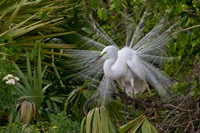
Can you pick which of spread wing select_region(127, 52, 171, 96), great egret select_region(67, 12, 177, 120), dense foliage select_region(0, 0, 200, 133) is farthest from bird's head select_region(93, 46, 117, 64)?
dense foliage select_region(0, 0, 200, 133)

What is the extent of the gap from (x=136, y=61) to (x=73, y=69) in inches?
43.7

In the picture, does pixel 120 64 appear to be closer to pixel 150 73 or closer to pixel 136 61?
pixel 136 61

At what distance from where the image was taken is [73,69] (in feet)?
22.4

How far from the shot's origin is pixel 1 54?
6570 millimetres

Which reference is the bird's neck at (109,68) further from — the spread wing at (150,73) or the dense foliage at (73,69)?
the dense foliage at (73,69)

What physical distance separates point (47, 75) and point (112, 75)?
1598 mm

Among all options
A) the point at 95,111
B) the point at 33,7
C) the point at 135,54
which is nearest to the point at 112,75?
the point at 135,54

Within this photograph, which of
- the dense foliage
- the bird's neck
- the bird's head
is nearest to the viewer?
the dense foliage

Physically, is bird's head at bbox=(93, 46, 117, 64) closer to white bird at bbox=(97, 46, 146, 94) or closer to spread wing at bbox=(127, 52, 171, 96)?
white bird at bbox=(97, 46, 146, 94)

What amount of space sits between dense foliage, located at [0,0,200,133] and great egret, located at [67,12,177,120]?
9 centimetres

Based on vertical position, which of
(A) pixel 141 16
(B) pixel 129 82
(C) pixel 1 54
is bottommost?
(B) pixel 129 82

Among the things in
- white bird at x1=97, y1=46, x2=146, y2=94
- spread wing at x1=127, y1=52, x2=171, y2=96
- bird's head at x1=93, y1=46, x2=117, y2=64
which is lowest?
spread wing at x1=127, y1=52, x2=171, y2=96

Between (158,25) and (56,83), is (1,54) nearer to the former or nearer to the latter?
(56,83)

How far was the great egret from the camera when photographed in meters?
5.86
